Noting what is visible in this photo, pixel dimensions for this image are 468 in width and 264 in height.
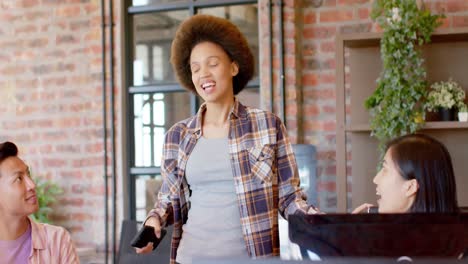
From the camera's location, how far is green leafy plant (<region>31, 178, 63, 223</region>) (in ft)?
13.0

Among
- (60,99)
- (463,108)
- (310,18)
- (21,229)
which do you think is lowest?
(21,229)

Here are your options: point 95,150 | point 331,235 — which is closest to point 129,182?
point 95,150

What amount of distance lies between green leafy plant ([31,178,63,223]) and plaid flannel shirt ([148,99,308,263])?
6.44ft

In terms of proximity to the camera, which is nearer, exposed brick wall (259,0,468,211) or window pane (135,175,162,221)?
exposed brick wall (259,0,468,211)

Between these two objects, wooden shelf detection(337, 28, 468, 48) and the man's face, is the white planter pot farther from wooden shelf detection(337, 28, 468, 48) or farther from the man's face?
the man's face

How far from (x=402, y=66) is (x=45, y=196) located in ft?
7.51

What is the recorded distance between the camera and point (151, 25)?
409 cm

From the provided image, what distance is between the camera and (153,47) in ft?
13.4

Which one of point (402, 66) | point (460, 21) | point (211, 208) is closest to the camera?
point (211, 208)

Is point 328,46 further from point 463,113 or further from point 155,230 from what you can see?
point 155,230

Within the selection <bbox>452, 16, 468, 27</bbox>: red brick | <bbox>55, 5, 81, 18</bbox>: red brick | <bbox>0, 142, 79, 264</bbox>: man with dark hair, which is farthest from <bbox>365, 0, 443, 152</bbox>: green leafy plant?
<bbox>55, 5, 81, 18</bbox>: red brick

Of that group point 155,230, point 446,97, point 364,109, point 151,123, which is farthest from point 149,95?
point 155,230

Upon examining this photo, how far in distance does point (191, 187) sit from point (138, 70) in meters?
2.09

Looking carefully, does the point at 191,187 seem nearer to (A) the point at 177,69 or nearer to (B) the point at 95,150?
(A) the point at 177,69
